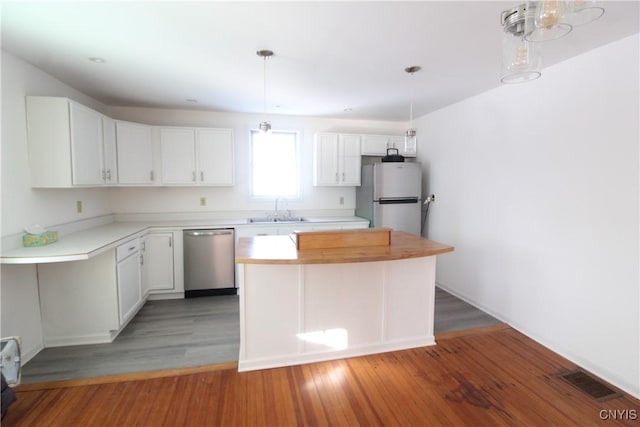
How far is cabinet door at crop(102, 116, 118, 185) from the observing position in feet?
10.7

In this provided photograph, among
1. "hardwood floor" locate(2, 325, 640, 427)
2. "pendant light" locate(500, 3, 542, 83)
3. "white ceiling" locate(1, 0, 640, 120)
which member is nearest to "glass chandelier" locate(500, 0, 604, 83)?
"pendant light" locate(500, 3, 542, 83)

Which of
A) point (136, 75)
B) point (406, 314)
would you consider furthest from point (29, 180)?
point (406, 314)

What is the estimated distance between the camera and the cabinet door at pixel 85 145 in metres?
2.69

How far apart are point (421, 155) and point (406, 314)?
268 centimetres

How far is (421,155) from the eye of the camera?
4.52 m

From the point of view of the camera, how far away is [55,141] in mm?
2594

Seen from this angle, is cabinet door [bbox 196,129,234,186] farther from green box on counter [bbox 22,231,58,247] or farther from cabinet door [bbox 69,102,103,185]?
green box on counter [bbox 22,231,58,247]

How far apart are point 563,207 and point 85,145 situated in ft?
14.1

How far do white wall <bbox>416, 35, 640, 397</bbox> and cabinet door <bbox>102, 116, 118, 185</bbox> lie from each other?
4060 millimetres

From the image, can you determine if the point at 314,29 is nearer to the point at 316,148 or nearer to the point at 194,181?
the point at 316,148

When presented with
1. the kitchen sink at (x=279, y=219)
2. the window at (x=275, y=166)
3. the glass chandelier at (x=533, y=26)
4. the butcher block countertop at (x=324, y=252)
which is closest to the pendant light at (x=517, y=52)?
the glass chandelier at (x=533, y=26)

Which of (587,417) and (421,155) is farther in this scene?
(421,155)

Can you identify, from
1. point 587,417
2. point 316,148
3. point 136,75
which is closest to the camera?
point 587,417

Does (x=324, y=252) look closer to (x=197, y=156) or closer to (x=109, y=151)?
(x=197, y=156)
